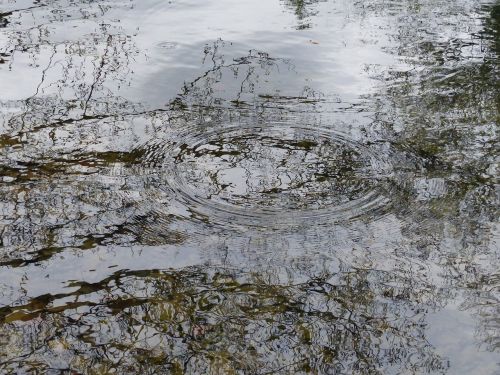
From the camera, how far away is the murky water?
391 centimetres

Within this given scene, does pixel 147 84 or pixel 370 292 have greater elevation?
pixel 147 84

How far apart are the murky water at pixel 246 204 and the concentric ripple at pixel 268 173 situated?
19 millimetres

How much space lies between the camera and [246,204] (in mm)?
5207

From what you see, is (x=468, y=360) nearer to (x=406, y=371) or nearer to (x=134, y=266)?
(x=406, y=371)

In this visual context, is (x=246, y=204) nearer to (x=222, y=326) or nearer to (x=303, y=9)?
(x=222, y=326)

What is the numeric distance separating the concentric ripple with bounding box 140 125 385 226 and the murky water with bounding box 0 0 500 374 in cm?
2

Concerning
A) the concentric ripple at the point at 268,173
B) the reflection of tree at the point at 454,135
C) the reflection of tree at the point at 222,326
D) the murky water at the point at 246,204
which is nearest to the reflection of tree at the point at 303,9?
the murky water at the point at 246,204

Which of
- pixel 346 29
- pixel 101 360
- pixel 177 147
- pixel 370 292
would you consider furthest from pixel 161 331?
pixel 346 29

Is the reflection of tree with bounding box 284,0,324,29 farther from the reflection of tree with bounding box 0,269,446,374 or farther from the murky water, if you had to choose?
the reflection of tree with bounding box 0,269,446,374

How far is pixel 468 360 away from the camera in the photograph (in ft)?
12.5

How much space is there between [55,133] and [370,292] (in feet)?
11.2

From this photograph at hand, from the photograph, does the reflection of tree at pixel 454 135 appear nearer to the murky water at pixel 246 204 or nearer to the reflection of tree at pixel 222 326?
the murky water at pixel 246 204

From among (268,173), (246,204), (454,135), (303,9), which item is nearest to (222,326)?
(246,204)

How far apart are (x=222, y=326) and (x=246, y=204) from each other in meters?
1.40
